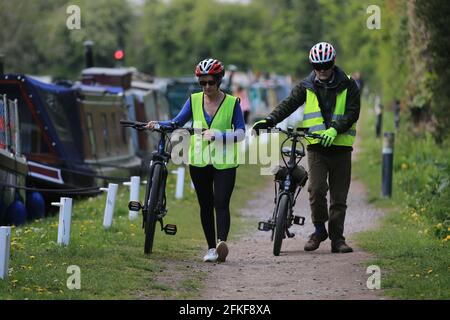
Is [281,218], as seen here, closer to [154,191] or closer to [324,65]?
[154,191]

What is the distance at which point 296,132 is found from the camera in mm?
11406

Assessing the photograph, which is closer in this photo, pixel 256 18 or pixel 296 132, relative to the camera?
pixel 296 132

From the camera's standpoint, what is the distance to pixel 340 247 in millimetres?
12000

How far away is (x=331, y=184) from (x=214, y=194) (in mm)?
1517

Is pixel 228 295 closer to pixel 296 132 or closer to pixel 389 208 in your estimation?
pixel 296 132

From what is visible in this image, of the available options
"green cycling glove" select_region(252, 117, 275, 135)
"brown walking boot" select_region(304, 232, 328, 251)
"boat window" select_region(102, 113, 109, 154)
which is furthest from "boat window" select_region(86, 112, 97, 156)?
"green cycling glove" select_region(252, 117, 275, 135)

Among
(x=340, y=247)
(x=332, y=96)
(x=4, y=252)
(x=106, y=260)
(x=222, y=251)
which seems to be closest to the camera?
(x=4, y=252)

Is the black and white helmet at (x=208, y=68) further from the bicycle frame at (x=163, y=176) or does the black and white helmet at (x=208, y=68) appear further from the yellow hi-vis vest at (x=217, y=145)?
the bicycle frame at (x=163, y=176)

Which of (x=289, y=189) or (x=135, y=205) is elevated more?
(x=289, y=189)

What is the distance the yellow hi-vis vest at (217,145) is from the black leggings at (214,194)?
81 mm

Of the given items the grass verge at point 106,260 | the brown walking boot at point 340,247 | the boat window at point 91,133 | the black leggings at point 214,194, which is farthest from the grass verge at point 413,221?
the boat window at point 91,133

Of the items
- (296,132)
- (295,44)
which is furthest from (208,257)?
(295,44)

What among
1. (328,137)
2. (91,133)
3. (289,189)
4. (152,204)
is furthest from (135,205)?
(91,133)
